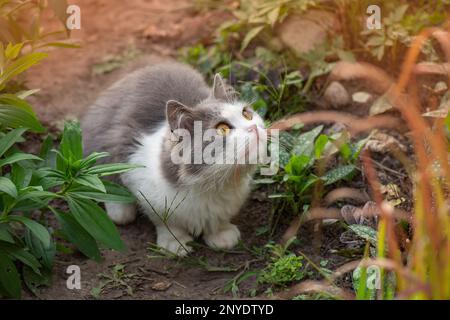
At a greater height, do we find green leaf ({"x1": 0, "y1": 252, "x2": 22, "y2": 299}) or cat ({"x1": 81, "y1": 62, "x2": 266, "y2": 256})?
cat ({"x1": 81, "y1": 62, "x2": 266, "y2": 256})

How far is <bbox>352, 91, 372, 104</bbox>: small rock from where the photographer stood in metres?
3.78

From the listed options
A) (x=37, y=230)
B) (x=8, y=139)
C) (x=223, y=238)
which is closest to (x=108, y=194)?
(x=37, y=230)

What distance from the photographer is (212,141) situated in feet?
9.11

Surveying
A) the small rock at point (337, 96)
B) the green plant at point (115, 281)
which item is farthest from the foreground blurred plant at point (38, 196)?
the small rock at point (337, 96)

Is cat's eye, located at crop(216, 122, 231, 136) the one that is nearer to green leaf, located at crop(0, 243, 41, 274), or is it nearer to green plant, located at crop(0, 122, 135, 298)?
green plant, located at crop(0, 122, 135, 298)

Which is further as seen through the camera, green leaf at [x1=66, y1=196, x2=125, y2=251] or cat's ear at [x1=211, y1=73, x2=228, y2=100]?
cat's ear at [x1=211, y1=73, x2=228, y2=100]

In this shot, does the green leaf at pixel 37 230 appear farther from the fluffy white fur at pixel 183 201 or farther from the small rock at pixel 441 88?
the small rock at pixel 441 88

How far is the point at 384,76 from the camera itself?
3764mm

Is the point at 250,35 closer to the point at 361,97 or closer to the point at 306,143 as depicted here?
the point at 361,97

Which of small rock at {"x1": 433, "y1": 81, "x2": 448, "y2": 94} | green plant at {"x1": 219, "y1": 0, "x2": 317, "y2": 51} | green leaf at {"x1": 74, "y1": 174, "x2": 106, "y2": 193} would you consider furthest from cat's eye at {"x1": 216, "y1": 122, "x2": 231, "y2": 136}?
small rock at {"x1": 433, "y1": 81, "x2": 448, "y2": 94}

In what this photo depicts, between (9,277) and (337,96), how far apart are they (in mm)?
2128

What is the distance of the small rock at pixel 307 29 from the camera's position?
400 centimetres
